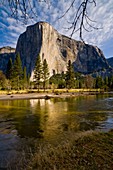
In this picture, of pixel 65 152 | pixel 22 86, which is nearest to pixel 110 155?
pixel 65 152

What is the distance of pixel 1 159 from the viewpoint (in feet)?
25.7

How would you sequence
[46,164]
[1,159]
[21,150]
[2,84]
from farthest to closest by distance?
[2,84], [21,150], [1,159], [46,164]

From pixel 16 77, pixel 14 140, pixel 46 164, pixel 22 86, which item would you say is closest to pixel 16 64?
pixel 16 77

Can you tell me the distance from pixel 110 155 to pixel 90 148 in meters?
1.19

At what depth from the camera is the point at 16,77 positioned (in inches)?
3253

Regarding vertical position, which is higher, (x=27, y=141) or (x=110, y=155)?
(x=110, y=155)

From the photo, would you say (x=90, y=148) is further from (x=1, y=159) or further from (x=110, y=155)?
(x=1, y=159)

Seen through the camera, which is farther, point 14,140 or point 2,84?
point 2,84

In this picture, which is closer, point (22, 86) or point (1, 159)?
point (1, 159)

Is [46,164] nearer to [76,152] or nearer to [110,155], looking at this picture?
[76,152]

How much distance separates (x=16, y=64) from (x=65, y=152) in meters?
79.8

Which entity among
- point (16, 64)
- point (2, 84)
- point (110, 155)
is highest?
point (16, 64)

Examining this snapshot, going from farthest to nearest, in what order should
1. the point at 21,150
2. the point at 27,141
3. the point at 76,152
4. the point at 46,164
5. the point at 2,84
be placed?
the point at 2,84, the point at 27,141, the point at 21,150, the point at 76,152, the point at 46,164

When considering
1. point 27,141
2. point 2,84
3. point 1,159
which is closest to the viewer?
point 1,159
